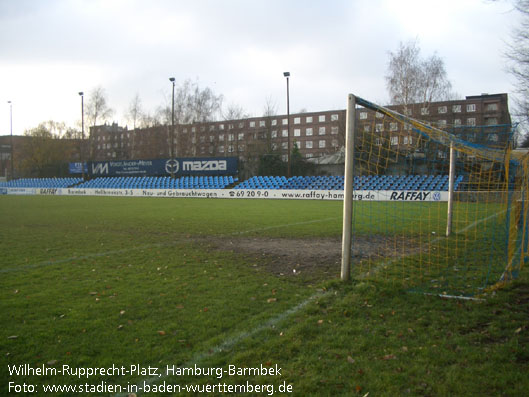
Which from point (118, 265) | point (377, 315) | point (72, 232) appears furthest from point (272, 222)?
point (377, 315)

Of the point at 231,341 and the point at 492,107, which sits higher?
the point at 492,107

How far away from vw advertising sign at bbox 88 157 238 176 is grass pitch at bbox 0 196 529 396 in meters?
29.4

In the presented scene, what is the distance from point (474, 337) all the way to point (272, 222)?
9970 millimetres

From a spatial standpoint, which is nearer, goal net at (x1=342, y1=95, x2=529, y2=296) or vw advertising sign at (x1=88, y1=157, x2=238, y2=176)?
goal net at (x1=342, y1=95, x2=529, y2=296)

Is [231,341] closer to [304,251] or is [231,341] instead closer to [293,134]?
[304,251]

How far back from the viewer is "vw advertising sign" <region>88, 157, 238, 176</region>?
3609cm

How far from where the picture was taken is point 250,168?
1374 inches

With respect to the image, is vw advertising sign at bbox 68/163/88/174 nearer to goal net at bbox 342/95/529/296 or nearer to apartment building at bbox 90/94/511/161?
apartment building at bbox 90/94/511/161

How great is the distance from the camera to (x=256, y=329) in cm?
380

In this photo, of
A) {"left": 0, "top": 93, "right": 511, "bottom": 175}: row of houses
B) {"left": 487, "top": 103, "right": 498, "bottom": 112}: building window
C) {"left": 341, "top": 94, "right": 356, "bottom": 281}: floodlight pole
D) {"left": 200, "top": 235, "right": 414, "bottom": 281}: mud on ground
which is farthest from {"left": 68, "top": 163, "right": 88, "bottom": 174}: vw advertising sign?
{"left": 487, "top": 103, "right": 498, "bottom": 112}: building window

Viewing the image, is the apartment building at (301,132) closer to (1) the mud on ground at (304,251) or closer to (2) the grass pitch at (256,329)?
(1) the mud on ground at (304,251)

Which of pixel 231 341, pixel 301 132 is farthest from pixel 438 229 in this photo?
pixel 301 132

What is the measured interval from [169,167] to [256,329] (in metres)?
36.6

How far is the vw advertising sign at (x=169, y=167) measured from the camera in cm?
3609
